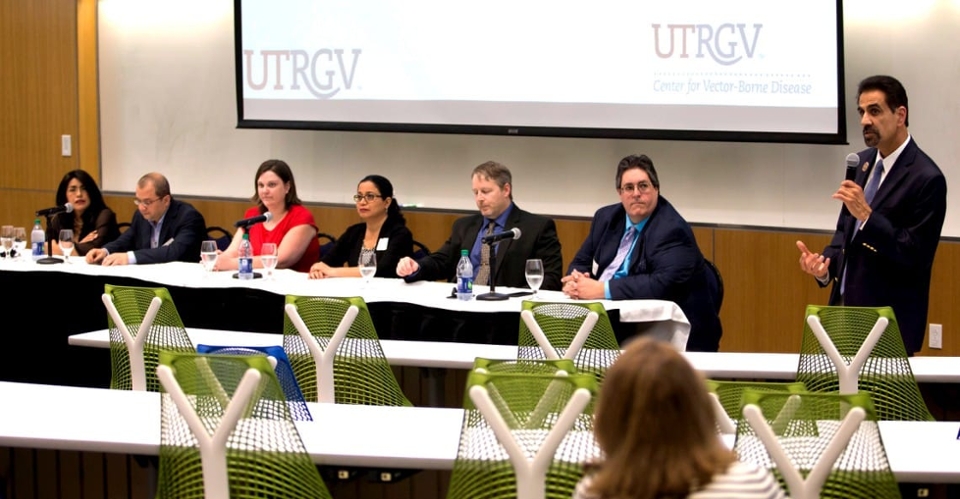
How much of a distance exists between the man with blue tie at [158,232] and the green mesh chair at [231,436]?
13.3ft

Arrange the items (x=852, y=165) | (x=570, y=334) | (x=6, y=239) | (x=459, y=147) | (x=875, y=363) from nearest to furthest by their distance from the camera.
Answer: (x=875, y=363) → (x=570, y=334) → (x=852, y=165) → (x=6, y=239) → (x=459, y=147)

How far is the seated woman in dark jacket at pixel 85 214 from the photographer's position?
7609 millimetres

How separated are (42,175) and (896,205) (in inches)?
273

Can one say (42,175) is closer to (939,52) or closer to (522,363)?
(939,52)

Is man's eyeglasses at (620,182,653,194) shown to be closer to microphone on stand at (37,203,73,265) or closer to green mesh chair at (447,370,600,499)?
green mesh chair at (447,370,600,499)

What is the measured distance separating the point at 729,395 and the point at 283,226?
13.0ft

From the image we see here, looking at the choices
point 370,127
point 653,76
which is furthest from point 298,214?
point 653,76

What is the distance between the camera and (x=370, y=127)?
8.20 meters

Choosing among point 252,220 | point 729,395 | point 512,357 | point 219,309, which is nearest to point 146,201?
point 252,220

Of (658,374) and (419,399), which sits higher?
(658,374)

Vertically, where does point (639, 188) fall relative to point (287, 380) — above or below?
above

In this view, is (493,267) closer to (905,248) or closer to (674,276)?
(674,276)

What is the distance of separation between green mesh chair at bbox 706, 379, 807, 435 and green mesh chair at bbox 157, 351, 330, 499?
0.96 meters

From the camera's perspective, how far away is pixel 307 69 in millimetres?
8453
